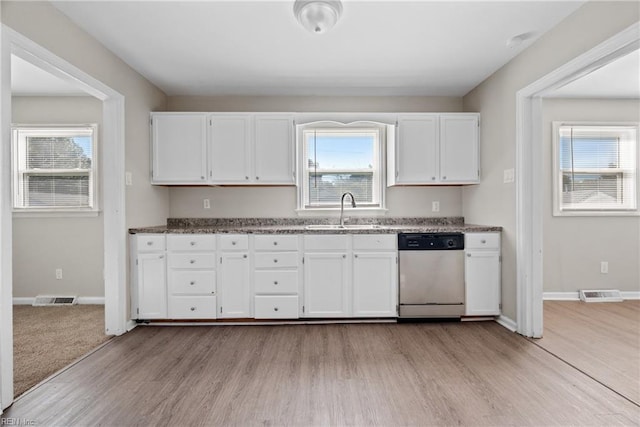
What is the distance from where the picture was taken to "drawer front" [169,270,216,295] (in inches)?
124

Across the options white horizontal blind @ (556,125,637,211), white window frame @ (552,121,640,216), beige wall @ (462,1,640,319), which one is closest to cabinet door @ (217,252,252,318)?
beige wall @ (462,1,640,319)

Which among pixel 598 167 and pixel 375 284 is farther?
pixel 598 167

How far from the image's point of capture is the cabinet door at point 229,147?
3.50 m

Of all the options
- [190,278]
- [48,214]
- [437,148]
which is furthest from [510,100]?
[48,214]

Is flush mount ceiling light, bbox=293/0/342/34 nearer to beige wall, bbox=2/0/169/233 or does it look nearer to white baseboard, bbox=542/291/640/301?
beige wall, bbox=2/0/169/233

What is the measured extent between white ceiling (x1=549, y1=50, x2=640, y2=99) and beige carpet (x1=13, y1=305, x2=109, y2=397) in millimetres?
4848

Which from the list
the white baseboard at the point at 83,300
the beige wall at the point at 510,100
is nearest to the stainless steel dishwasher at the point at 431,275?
the beige wall at the point at 510,100

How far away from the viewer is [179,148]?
3500mm

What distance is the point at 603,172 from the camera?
13.2ft

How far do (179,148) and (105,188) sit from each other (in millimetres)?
865

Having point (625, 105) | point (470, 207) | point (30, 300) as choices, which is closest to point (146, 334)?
point (30, 300)

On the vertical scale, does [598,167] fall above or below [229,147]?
below

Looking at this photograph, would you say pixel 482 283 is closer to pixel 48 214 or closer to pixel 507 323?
pixel 507 323

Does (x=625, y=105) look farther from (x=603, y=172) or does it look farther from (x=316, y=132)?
(x=316, y=132)
